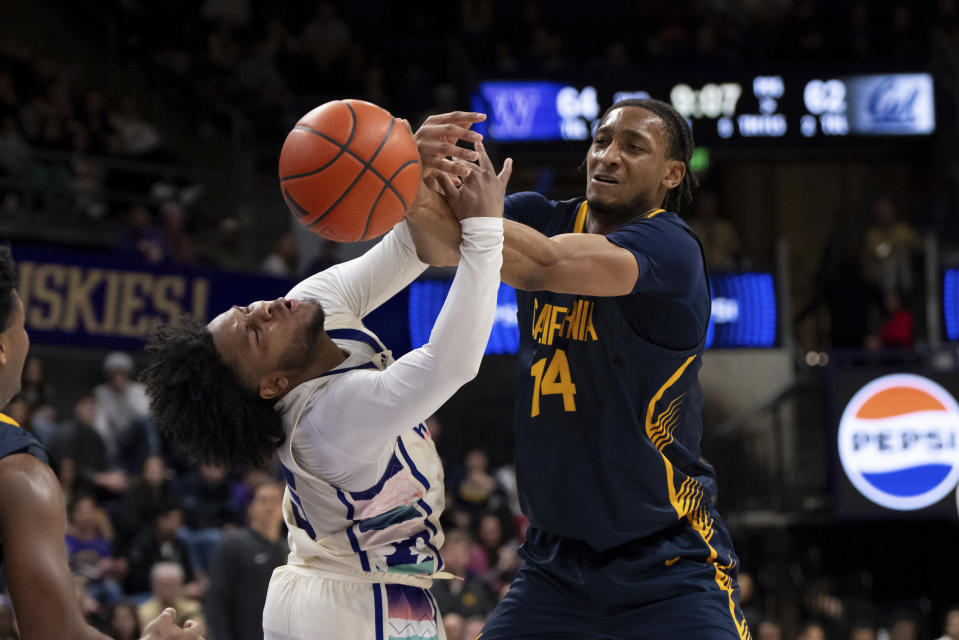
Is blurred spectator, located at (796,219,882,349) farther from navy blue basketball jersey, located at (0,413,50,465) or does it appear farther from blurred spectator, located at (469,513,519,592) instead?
navy blue basketball jersey, located at (0,413,50,465)

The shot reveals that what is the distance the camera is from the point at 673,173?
3.91 metres

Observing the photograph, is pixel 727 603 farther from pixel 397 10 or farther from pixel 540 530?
pixel 397 10

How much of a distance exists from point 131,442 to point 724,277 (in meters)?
5.96

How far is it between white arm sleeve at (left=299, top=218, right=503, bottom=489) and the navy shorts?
29.0 inches

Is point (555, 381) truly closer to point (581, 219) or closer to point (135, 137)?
point (581, 219)

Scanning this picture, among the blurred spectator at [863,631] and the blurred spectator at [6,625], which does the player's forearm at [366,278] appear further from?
the blurred spectator at [863,631]

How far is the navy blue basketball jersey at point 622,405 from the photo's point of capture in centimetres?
358

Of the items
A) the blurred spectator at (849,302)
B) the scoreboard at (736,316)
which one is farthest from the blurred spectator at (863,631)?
the scoreboard at (736,316)

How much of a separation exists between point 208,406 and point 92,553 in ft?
19.1

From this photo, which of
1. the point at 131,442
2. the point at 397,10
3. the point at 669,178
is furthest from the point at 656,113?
the point at 397,10

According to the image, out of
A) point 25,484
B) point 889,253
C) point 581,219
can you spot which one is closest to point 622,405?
point 581,219

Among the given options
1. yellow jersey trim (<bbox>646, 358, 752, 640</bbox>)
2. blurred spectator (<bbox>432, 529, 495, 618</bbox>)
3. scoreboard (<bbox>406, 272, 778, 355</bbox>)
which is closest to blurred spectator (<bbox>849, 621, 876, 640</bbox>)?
scoreboard (<bbox>406, 272, 778, 355</bbox>)

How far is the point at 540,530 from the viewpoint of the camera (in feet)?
12.3

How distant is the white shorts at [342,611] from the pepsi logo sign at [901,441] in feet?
25.7
